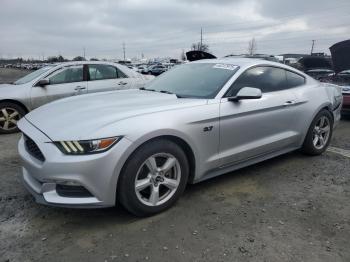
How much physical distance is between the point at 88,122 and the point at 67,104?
871 millimetres

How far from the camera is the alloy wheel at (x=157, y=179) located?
331 centimetres

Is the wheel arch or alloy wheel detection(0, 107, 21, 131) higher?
the wheel arch

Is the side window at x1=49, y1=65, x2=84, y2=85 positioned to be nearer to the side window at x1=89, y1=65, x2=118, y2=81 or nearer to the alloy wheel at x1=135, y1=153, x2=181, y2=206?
the side window at x1=89, y1=65, x2=118, y2=81

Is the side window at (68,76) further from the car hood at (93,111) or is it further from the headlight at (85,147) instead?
the headlight at (85,147)

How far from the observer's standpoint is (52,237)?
10.1ft

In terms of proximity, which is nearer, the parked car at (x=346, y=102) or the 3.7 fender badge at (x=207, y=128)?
the 3.7 fender badge at (x=207, y=128)

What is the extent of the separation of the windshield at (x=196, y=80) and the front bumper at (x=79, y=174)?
1.31 meters

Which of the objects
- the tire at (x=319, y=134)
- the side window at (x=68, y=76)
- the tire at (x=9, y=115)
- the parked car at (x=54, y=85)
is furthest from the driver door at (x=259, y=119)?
the tire at (x=9, y=115)

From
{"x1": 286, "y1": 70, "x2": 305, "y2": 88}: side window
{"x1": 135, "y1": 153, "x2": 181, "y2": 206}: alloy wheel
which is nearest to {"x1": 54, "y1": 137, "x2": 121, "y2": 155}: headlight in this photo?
{"x1": 135, "y1": 153, "x2": 181, "y2": 206}: alloy wheel

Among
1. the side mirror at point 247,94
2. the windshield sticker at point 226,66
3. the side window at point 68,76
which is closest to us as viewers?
the side mirror at point 247,94

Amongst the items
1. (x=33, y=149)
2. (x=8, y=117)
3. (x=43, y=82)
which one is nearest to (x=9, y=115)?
(x=8, y=117)

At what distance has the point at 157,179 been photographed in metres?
3.41

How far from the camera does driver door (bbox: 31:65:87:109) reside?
745cm

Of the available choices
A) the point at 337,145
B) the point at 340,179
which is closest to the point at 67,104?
the point at 340,179
